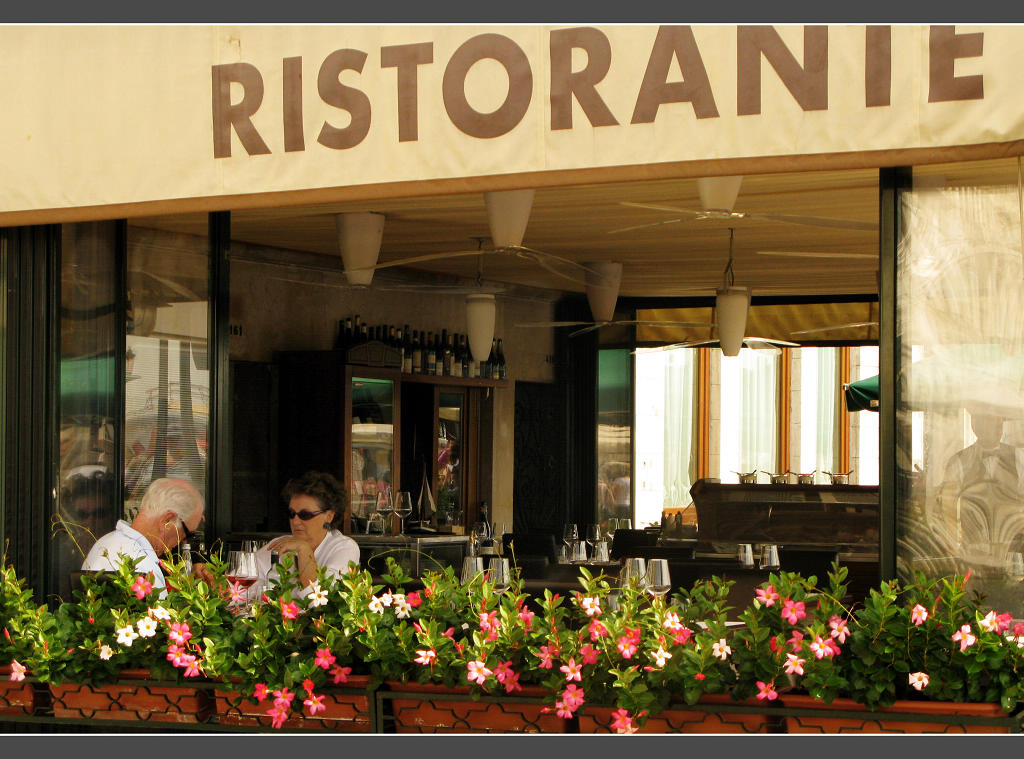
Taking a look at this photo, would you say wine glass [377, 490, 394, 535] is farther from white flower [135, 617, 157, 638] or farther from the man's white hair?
white flower [135, 617, 157, 638]

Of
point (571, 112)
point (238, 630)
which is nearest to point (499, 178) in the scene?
point (571, 112)

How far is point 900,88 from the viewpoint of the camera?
348cm

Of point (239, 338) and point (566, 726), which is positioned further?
point (239, 338)

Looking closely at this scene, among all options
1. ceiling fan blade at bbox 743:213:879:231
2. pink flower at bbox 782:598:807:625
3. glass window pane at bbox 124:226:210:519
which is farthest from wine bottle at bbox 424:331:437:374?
pink flower at bbox 782:598:807:625

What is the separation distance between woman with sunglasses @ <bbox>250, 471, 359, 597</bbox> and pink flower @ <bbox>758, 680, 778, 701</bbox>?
2.15m

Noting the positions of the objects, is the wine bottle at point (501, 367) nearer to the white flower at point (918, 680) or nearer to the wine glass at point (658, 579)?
the wine glass at point (658, 579)

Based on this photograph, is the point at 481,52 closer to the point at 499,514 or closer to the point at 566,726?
the point at 566,726

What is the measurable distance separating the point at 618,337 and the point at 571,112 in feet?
30.2

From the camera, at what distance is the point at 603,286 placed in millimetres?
10000

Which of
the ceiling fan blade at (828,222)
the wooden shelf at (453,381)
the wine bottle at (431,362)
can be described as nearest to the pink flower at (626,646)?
the ceiling fan blade at (828,222)

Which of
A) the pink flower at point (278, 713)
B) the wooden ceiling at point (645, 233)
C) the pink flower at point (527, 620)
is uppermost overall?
the wooden ceiling at point (645, 233)

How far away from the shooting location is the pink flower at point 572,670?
340cm

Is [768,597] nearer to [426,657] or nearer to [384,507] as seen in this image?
[426,657]

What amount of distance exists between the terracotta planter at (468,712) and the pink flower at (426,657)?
97mm
